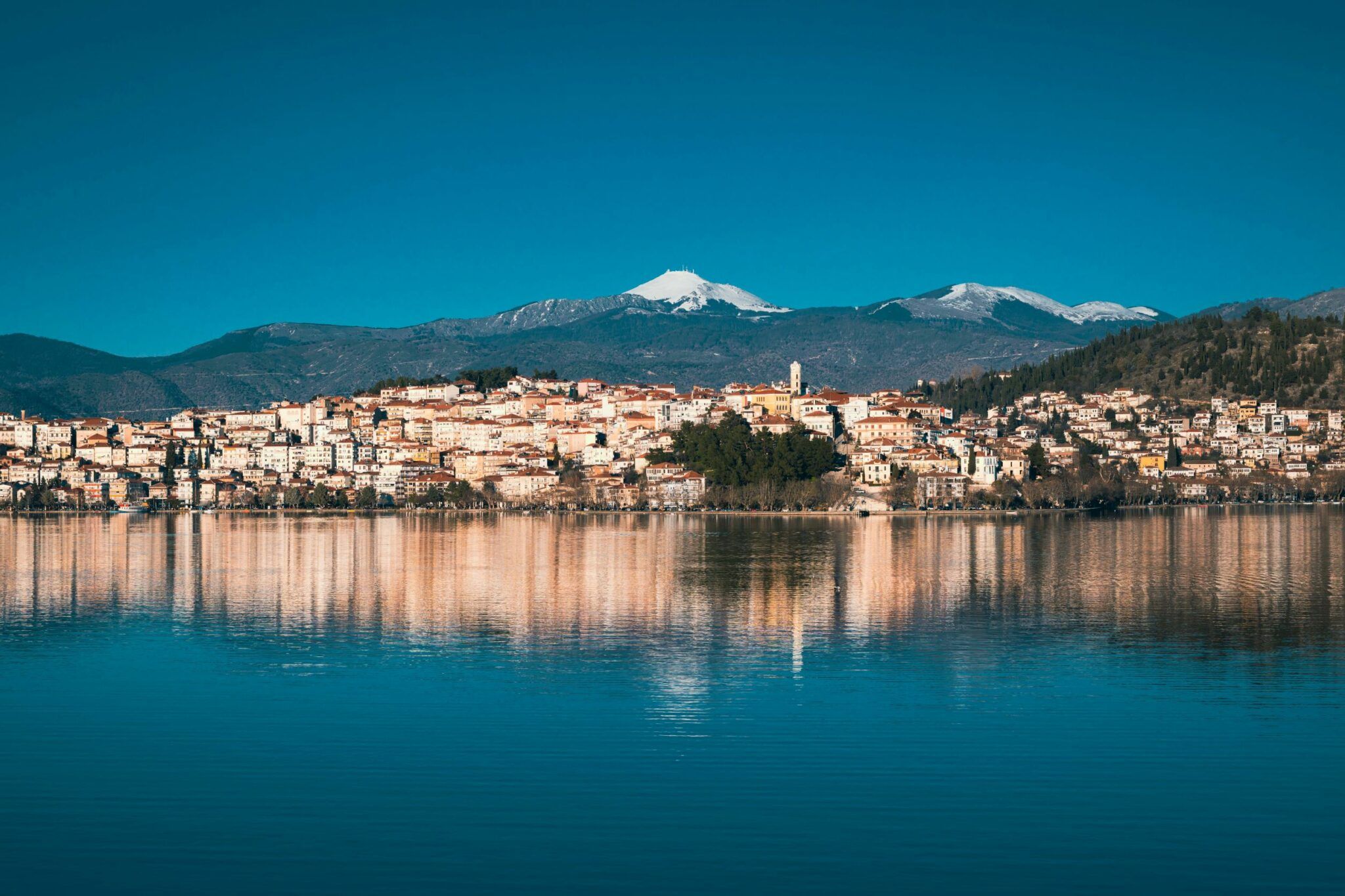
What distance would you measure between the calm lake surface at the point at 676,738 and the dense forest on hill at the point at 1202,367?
70.4 m

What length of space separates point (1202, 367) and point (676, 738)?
3503 inches

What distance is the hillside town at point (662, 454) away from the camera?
6794cm

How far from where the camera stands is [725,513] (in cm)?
6359

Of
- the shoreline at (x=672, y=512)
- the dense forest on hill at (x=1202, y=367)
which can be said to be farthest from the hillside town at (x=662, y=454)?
the dense forest on hill at (x=1202, y=367)

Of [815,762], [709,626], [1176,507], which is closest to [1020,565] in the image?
[709,626]

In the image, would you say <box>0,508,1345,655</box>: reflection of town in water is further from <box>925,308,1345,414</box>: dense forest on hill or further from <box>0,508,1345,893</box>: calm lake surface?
<box>925,308,1345,414</box>: dense forest on hill

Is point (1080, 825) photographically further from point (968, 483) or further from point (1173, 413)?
point (1173, 413)

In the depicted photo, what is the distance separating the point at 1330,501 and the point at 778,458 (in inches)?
1123

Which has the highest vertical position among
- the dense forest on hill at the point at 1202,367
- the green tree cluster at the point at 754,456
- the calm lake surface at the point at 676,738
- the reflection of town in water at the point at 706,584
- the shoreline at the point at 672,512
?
the dense forest on hill at the point at 1202,367

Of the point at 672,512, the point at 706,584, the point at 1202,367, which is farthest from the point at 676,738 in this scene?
the point at 1202,367

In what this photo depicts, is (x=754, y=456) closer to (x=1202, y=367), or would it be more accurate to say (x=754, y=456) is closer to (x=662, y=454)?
(x=662, y=454)

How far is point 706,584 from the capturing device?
1015 inches

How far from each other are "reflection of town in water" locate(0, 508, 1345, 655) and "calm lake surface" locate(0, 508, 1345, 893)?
0.57ft

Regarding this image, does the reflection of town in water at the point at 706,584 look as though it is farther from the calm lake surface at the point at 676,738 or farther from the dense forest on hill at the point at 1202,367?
the dense forest on hill at the point at 1202,367
